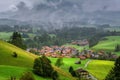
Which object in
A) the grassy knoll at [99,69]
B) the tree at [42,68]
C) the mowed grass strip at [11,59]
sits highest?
the mowed grass strip at [11,59]

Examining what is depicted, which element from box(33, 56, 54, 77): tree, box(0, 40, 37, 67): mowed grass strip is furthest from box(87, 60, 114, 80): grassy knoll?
box(33, 56, 54, 77): tree

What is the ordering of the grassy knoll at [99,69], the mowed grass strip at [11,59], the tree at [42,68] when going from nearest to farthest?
the tree at [42,68] < the mowed grass strip at [11,59] < the grassy knoll at [99,69]

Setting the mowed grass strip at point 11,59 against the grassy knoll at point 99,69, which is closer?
the mowed grass strip at point 11,59

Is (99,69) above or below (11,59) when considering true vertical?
below

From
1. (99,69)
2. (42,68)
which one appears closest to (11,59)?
(42,68)

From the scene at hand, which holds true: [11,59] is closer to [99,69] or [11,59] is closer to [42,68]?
[42,68]

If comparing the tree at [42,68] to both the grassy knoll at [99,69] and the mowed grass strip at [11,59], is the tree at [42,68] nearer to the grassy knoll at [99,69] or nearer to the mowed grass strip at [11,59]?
the mowed grass strip at [11,59]

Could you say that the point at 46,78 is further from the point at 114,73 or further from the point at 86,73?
the point at 86,73

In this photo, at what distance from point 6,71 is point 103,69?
80166 mm

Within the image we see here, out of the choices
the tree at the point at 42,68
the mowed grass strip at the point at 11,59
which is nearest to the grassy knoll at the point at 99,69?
the mowed grass strip at the point at 11,59

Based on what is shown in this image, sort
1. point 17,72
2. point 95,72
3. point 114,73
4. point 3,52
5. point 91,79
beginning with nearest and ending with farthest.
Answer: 1. point 114,73
2. point 17,72
3. point 3,52
4. point 91,79
5. point 95,72

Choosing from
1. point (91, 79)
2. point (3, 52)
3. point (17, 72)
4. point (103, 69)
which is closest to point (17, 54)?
point (3, 52)

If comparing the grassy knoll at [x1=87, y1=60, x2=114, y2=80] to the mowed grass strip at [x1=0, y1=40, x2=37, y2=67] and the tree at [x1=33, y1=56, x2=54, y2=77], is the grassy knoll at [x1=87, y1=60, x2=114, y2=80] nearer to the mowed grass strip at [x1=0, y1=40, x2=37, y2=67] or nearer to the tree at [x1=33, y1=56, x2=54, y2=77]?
the mowed grass strip at [x1=0, y1=40, x2=37, y2=67]

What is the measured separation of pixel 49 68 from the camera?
10194 cm
